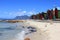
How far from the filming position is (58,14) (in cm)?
8044
